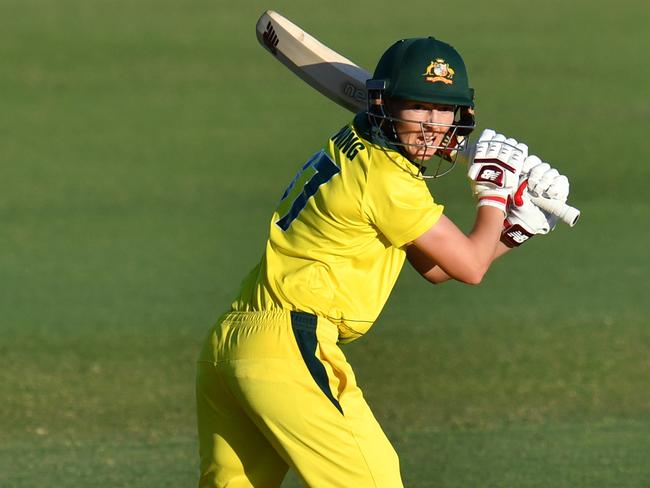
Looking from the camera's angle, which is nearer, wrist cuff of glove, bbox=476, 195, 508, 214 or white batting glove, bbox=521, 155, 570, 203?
wrist cuff of glove, bbox=476, 195, 508, 214

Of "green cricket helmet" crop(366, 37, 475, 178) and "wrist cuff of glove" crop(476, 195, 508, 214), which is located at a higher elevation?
"green cricket helmet" crop(366, 37, 475, 178)

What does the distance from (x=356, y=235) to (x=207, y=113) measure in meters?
15.5

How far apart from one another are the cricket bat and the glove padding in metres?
0.97

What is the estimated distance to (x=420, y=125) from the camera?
4895 mm

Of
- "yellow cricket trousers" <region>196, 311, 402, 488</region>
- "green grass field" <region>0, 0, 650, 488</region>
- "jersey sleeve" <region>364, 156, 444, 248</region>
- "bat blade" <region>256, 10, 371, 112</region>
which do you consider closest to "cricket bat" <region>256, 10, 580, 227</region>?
"bat blade" <region>256, 10, 371, 112</region>

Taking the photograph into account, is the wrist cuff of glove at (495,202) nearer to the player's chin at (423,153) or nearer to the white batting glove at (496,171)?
the white batting glove at (496,171)

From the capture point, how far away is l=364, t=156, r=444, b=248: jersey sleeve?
478 centimetres

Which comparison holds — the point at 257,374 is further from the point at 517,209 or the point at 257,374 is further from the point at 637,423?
the point at 637,423

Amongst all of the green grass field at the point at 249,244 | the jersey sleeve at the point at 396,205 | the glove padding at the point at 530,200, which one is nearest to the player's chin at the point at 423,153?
the jersey sleeve at the point at 396,205

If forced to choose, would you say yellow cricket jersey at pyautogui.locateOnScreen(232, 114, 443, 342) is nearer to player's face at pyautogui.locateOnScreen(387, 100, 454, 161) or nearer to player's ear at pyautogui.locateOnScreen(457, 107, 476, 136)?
player's face at pyautogui.locateOnScreen(387, 100, 454, 161)

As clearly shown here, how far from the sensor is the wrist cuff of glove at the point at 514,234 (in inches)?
211

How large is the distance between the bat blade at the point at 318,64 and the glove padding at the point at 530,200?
96 centimetres

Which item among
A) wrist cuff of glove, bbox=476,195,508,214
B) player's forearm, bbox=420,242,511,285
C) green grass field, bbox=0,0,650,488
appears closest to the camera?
wrist cuff of glove, bbox=476,195,508,214

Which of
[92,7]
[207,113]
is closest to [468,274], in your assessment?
[207,113]
